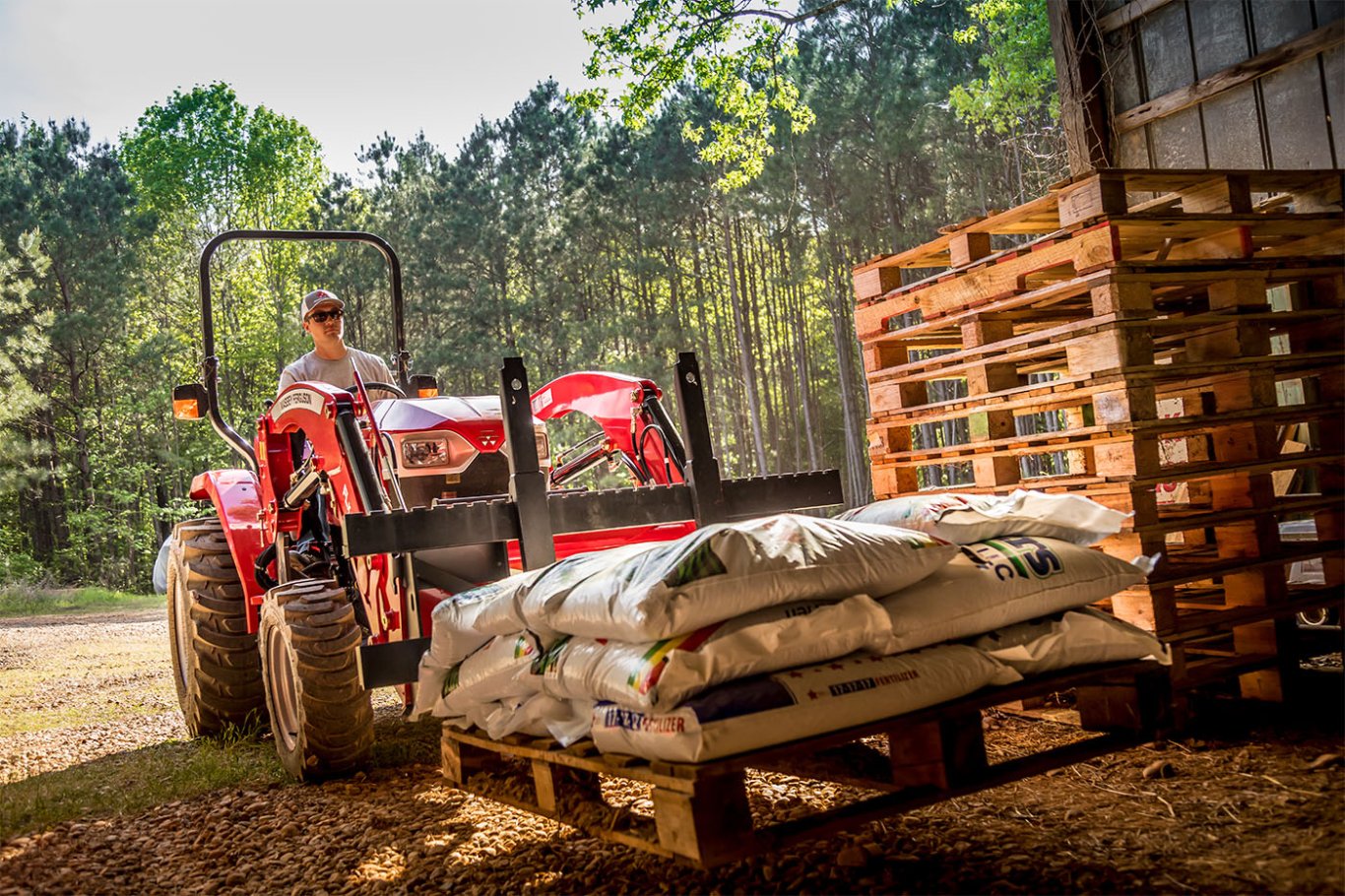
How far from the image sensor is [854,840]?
3.58 metres

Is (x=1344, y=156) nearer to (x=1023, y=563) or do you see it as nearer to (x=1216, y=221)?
(x=1216, y=221)

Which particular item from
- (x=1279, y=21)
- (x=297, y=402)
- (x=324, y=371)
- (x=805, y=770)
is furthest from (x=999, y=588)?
(x=1279, y=21)

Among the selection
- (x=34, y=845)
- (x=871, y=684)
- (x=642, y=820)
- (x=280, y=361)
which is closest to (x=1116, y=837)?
(x=871, y=684)

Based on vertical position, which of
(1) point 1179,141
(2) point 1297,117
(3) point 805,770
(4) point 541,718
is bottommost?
(3) point 805,770

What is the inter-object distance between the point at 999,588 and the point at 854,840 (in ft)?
3.11

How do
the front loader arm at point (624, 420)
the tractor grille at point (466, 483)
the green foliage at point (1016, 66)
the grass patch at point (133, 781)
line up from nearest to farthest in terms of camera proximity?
the grass patch at point (133, 781) < the front loader arm at point (624, 420) < the tractor grille at point (466, 483) < the green foliage at point (1016, 66)

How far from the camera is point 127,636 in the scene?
14.6 meters

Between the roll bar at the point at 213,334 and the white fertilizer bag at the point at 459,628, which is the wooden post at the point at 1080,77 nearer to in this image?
the roll bar at the point at 213,334

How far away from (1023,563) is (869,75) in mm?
27833

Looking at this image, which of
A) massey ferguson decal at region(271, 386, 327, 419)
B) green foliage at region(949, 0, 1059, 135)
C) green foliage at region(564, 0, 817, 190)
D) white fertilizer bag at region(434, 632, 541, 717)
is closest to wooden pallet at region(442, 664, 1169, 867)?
white fertilizer bag at region(434, 632, 541, 717)

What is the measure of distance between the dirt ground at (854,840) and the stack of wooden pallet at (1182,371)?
1.97 ft

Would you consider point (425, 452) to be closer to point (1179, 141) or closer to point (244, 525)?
point (244, 525)

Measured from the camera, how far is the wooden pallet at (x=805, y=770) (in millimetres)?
2715

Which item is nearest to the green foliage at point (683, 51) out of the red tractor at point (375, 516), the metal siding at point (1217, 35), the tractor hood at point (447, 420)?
the metal siding at point (1217, 35)
